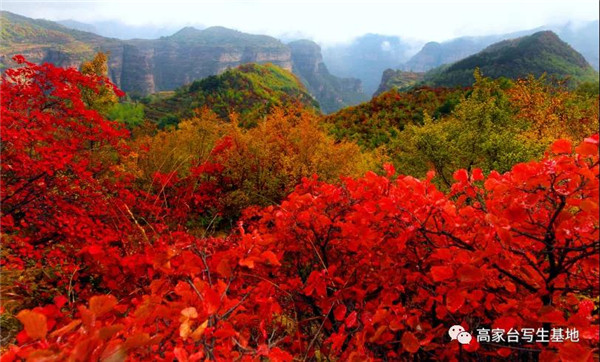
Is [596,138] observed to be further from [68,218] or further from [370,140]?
[370,140]

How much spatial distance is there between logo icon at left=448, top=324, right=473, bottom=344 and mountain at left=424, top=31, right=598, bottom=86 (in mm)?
83006

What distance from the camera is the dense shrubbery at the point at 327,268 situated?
6.47 ft

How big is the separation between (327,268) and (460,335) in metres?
1.71

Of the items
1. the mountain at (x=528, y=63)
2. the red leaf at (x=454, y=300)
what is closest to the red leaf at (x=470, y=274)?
the red leaf at (x=454, y=300)

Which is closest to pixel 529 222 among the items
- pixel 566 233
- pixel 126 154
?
pixel 566 233

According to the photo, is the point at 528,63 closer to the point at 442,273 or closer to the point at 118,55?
the point at 442,273

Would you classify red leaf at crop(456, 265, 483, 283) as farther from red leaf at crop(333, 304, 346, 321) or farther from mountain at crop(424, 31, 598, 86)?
mountain at crop(424, 31, 598, 86)

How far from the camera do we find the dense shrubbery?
1.97 meters

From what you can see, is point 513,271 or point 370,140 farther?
point 370,140

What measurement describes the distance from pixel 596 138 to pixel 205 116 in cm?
1642

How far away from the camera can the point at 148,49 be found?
19288 cm

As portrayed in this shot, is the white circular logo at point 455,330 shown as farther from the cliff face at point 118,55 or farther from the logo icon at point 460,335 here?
the cliff face at point 118,55

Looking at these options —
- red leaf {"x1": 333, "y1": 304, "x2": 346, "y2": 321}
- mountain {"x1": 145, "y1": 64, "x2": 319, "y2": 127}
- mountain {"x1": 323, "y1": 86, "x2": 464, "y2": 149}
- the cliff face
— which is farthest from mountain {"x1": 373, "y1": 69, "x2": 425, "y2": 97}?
red leaf {"x1": 333, "y1": 304, "x2": 346, "y2": 321}

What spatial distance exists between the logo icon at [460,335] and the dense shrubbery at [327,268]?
0.12 meters
